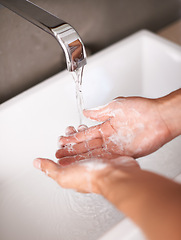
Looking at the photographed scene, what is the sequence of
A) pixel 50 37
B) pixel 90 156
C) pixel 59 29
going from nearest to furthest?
1. pixel 59 29
2. pixel 90 156
3. pixel 50 37

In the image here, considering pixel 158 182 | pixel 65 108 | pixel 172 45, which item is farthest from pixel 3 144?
pixel 172 45

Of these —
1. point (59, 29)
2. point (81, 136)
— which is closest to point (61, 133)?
point (81, 136)

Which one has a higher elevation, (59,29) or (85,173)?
(59,29)

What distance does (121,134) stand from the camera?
3.01 feet

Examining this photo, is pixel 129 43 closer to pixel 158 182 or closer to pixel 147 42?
pixel 147 42

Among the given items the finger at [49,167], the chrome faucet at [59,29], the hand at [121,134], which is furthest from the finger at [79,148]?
the chrome faucet at [59,29]

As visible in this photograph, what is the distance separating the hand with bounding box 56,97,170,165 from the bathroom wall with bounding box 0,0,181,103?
0.29 m

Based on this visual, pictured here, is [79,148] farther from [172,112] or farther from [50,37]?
[50,37]

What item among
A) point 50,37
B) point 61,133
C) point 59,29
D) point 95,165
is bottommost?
point 61,133

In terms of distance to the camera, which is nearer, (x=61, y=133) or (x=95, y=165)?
(x=95, y=165)

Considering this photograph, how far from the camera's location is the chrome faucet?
0.66m

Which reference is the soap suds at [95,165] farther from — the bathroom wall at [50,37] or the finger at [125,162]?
the bathroom wall at [50,37]

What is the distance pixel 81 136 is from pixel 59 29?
1.17 feet

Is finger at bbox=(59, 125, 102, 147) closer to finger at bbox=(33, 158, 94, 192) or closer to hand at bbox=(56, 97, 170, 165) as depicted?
hand at bbox=(56, 97, 170, 165)
